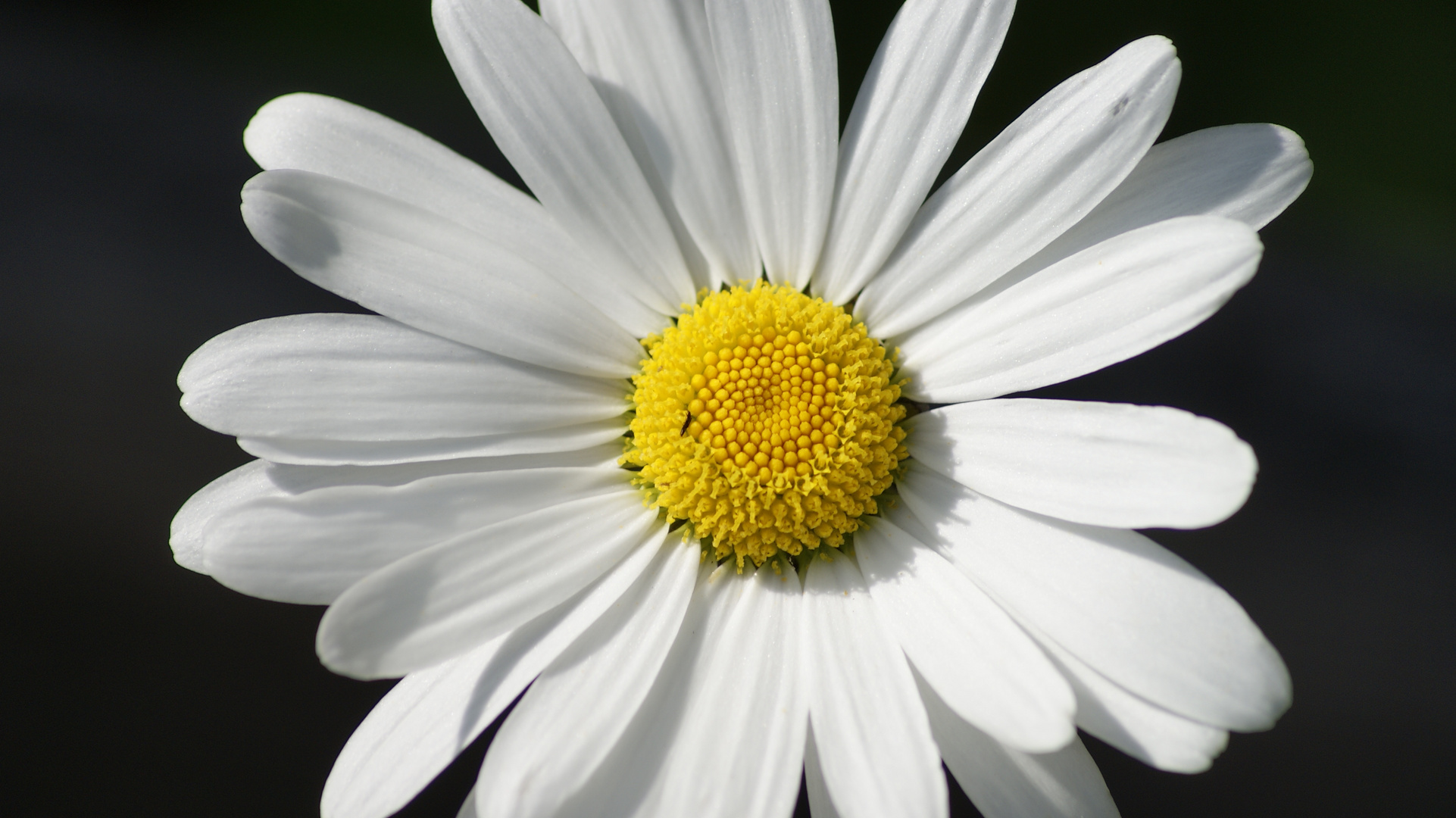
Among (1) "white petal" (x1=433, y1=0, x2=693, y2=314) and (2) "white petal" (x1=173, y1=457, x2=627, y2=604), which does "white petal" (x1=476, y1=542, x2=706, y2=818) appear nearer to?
(2) "white petal" (x1=173, y1=457, x2=627, y2=604)

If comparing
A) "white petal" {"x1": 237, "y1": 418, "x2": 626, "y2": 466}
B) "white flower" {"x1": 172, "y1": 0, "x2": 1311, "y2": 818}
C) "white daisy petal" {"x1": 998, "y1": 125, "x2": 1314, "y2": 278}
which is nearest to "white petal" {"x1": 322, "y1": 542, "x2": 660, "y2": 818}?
"white flower" {"x1": 172, "y1": 0, "x2": 1311, "y2": 818}

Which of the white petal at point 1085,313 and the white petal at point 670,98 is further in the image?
the white petal at point 670,98

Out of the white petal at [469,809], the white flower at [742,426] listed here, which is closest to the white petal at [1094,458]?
the white flower at [742,426]

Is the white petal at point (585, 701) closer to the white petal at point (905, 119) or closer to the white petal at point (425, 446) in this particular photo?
the white petal at point (425, 446)

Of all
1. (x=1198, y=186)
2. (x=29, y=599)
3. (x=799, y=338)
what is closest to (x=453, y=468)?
(x=799, y=338)

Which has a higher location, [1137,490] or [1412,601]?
[1137,490]

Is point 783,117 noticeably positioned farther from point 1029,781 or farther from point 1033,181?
point 1029,781

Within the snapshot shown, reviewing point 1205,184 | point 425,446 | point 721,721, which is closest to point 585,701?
point 721,721

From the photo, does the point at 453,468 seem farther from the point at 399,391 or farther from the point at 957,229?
the point at 957,229
